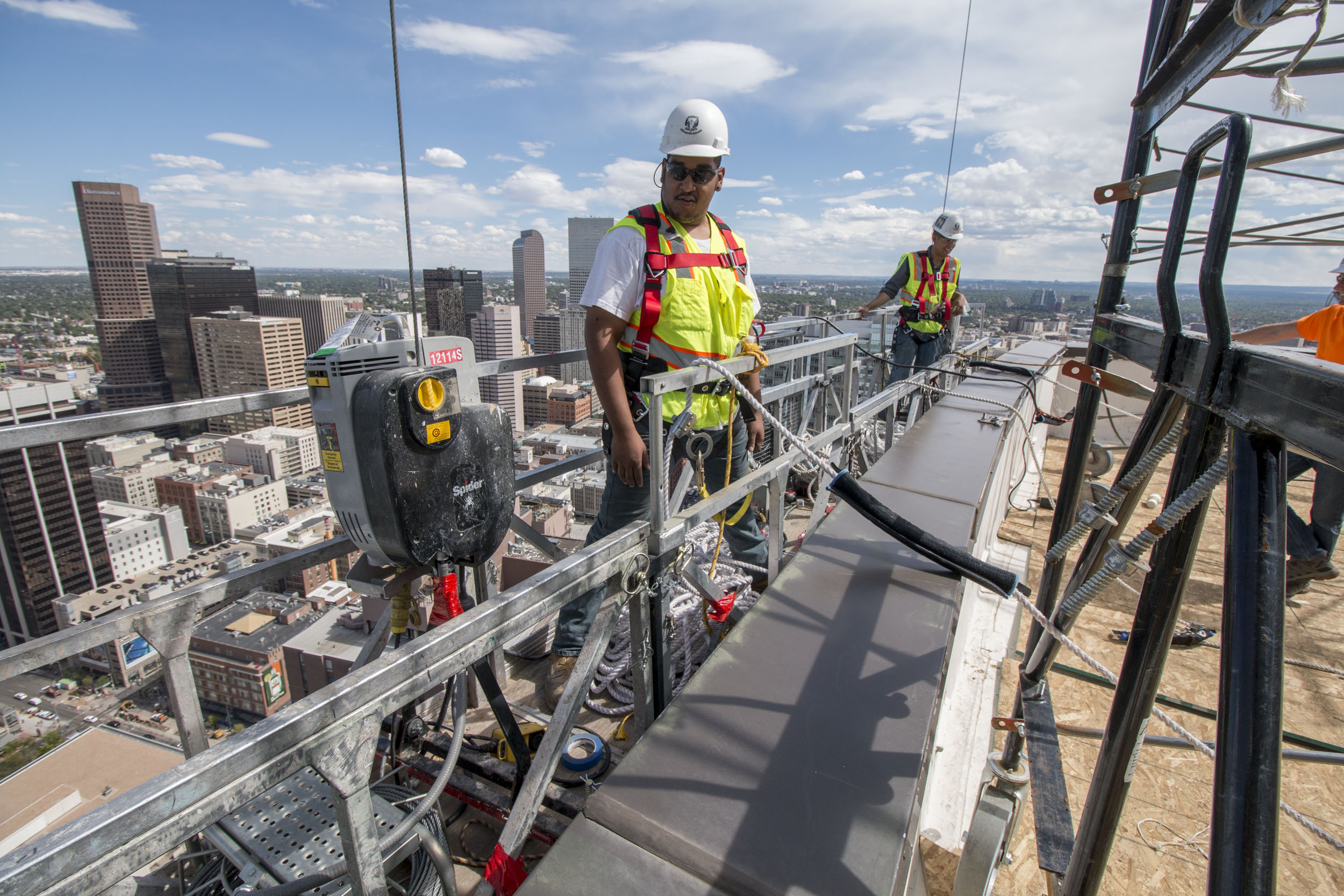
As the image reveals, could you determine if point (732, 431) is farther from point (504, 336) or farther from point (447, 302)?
point (504, 336)

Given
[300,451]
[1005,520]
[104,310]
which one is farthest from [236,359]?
[104,310]

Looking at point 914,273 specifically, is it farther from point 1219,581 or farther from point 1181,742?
point 1181,742

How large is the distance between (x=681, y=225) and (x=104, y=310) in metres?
30.3

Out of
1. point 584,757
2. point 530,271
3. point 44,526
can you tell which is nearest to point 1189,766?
Answer: point 584,757

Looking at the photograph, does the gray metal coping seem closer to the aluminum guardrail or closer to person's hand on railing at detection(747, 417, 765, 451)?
the aluminum guardrail

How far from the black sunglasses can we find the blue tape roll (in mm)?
2416

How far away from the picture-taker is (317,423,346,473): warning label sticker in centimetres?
185

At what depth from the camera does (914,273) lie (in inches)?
258

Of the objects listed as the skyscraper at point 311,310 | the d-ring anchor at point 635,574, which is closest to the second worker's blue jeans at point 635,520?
the d-ring anchor at point 635,574

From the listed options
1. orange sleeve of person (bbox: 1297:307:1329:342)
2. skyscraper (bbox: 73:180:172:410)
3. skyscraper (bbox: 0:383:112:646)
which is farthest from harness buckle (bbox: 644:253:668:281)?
skyscraper (bbox: 73:180:172:410)

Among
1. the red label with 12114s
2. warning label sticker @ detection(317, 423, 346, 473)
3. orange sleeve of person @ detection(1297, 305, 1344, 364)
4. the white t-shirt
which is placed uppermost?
the white t-shirt

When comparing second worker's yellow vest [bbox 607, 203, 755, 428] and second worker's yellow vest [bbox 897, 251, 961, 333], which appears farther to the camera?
second worker's yellow vest [bbox 897, 251, 961, 333]

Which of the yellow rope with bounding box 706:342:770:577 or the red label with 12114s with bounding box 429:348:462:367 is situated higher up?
the red label with 12114s with bounding box 429:348:462:367

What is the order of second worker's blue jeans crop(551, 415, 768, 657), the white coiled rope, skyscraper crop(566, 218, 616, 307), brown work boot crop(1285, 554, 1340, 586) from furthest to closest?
1. skyscraper crop(566, 218, 616, 307)
2. brown work boot crop(1285, 554, 1340, 586)
3. the white coiled rope
4. second worker's blue jeans crop(551, 415, 768, 657)
